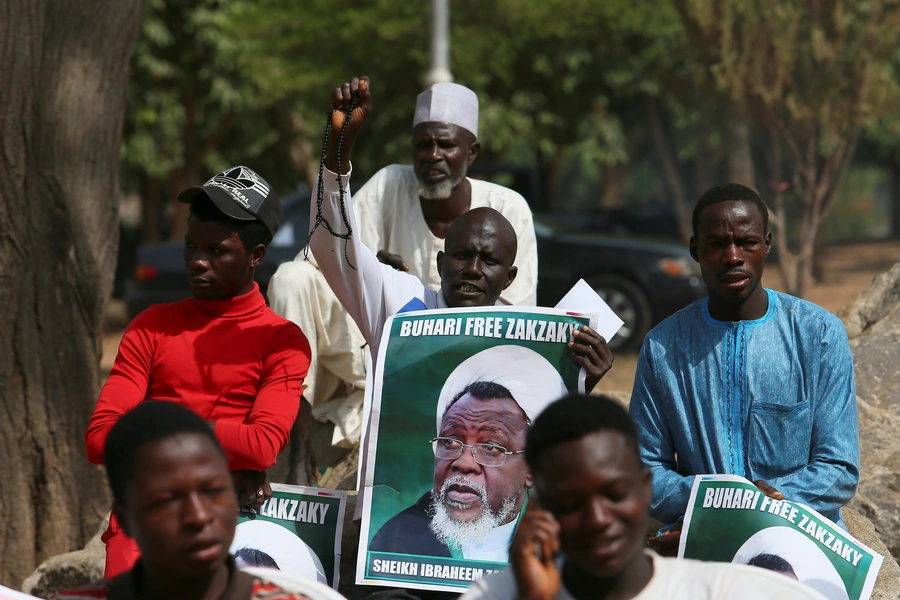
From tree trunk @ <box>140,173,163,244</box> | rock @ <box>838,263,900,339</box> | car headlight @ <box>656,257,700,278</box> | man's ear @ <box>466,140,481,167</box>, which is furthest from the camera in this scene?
tree trunk @ <box>140,173,163,244</box>

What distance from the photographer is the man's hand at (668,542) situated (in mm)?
3533

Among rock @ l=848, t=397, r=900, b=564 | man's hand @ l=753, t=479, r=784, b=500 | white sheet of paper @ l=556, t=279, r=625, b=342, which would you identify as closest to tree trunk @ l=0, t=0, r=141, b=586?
white sheet of paper @ l=556, t=279, r=625, b=342

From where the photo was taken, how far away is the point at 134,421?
2.52 meters

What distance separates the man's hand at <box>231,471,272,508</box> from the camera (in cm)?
354

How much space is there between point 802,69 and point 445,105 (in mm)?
10049

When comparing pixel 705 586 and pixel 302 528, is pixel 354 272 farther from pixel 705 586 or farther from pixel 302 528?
pixel 705 586

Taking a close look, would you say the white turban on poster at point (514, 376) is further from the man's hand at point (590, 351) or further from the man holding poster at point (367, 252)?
the man holding poster at point (367, 252)

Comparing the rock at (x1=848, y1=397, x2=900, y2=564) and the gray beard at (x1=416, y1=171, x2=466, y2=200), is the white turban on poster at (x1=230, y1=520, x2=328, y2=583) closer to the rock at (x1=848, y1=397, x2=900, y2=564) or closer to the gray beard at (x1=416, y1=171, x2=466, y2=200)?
the gray beard at (x1=416, y1=171, x2=466, y2=200)

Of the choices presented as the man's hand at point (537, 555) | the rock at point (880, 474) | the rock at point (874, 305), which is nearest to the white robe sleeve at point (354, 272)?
the man's hand at point (537, 555)

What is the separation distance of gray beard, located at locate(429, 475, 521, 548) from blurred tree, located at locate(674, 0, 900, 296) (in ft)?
32.3

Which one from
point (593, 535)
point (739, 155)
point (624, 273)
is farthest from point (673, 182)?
point (593, 535)

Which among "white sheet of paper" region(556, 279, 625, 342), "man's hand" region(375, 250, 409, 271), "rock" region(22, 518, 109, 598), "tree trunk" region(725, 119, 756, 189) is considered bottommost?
"rock" region(22, 518, 109, 598)

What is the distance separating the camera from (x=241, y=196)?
362 cm

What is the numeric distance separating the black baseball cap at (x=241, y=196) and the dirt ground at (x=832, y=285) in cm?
609
